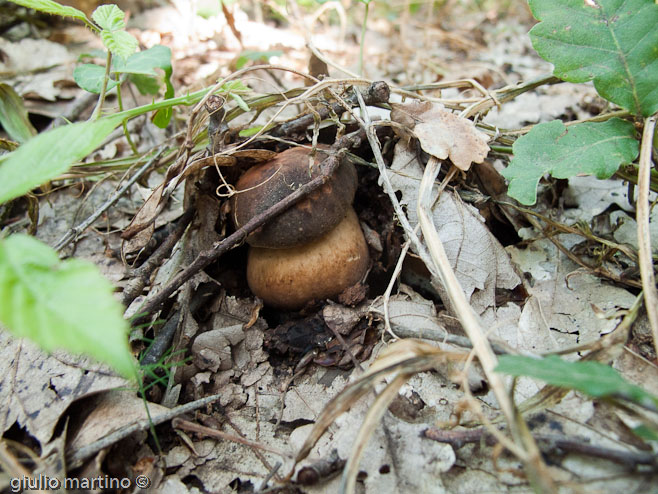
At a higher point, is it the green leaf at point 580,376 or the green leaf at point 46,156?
the green leaf at point 46,156

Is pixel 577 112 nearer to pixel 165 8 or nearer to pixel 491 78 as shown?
pixel 491 78

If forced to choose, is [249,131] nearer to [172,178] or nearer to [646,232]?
[172,178]

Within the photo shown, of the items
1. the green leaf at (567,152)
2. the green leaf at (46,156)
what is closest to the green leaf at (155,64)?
the green leaf at (46,156)

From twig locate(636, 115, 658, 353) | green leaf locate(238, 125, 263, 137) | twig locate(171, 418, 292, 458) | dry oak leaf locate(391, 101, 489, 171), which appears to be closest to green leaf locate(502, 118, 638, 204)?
twig locate(636, 115, 658, 353)

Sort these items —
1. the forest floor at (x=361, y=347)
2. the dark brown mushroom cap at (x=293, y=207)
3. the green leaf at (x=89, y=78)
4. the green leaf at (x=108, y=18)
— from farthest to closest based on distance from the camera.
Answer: the green leaf at (x=89, y=78) → the dark brown mushroom cap at (x=293, y=207) → the green leaf at (x=108, y=18) → the forest floor at (x=361, y=347)

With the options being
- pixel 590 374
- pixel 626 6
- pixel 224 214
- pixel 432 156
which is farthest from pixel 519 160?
pixel 224 214

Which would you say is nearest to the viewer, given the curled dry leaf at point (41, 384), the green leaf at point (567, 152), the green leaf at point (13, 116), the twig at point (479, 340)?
the twig at point (479, 340)

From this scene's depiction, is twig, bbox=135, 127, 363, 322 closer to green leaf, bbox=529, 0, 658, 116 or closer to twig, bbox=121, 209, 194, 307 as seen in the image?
twig, bbox=121, 209, 194, 307

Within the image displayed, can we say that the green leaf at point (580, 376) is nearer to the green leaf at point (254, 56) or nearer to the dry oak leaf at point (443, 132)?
the dry oak leaf at point (443, 132)
